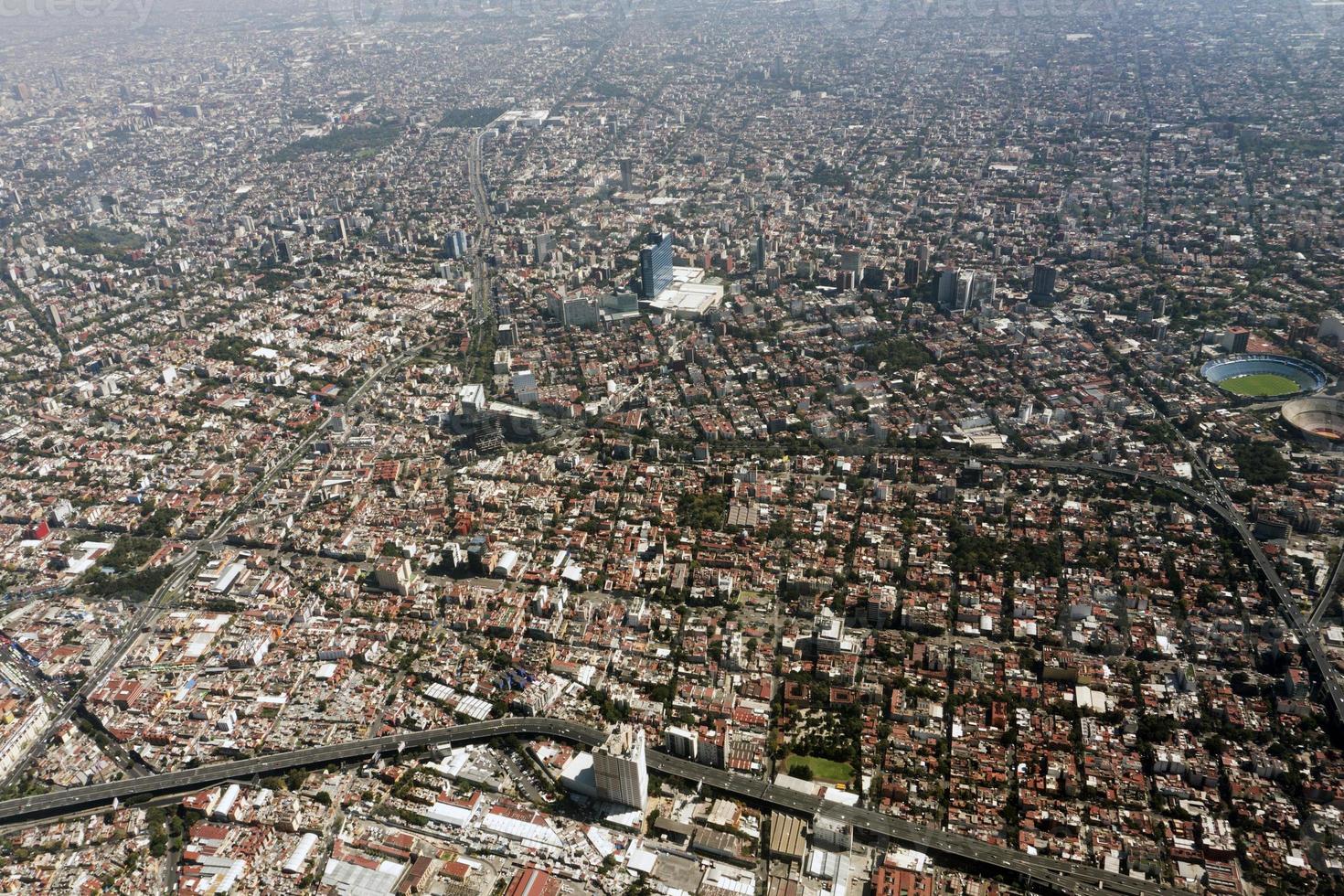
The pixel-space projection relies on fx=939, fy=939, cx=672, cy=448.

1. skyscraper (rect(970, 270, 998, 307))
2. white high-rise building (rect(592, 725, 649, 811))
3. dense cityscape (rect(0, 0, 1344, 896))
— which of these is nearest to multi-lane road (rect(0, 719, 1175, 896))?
dense cityscape (rect(0, 0, 1344, 896))

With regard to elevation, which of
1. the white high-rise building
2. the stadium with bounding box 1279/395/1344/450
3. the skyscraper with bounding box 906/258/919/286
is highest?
the white high-rise building

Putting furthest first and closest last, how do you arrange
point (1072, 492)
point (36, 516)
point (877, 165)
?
point (877, 165) → point (36, 516) → point (1072, 492)

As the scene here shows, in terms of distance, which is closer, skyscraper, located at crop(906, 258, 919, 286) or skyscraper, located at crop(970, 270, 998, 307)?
skyscraper, located at crop(970, 270, 998, 307)

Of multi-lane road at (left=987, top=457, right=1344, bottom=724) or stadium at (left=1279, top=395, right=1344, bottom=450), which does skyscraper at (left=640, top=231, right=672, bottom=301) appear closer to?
multi-lane road at (left=987, top=457, right=1344, bottom=724)

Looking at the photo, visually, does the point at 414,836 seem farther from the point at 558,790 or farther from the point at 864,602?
the point at 864,602

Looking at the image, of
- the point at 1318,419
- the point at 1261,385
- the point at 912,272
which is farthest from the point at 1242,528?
the point at 912,272

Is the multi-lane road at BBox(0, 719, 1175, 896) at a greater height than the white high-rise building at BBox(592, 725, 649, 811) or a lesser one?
lesser

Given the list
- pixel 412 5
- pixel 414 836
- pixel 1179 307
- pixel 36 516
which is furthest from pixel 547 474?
pixel 412 5

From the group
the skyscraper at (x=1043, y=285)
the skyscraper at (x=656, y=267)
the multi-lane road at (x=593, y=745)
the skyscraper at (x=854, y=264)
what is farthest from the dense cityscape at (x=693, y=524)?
the skyscraper at (x=854, y=264)
